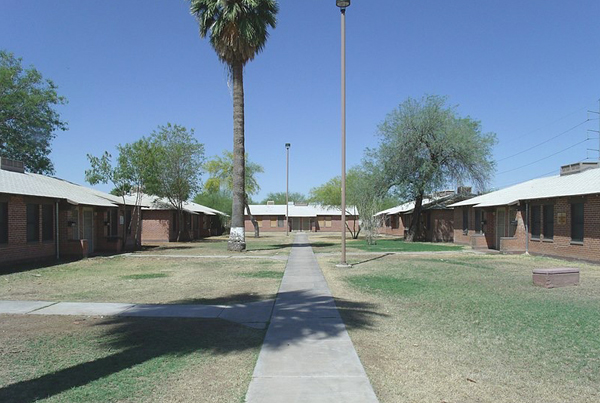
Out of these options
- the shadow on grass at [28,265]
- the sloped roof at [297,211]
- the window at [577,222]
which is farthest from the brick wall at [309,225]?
the window at [577,222]

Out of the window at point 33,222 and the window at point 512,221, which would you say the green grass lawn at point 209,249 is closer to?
the window at point 33,222

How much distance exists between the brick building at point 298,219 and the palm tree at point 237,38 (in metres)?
42.7

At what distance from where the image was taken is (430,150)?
3291 centimetres

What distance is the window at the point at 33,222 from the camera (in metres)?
17.5

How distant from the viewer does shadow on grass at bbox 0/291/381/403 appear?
4.74 metres

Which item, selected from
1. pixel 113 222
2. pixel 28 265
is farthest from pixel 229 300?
pixel 113 222

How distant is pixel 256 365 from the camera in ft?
17.7

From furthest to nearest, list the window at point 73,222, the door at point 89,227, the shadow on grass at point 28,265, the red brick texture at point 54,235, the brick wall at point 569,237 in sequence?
the door at point 89,227 → the window at point 73,222 → the brick wall at point 569,237 → the red brick texture at point 54,235 → the shadow on grass at point 28,265

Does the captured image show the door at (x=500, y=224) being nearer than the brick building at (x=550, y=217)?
No

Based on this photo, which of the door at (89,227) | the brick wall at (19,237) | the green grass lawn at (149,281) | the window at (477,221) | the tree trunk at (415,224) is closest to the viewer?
the green grass lawn at (149,281)

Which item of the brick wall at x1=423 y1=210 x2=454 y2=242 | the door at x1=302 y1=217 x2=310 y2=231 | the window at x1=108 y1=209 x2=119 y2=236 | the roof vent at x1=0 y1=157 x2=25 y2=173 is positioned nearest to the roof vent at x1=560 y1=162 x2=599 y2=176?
the brick wall at x1=423 y1=210 x2=454 y2=242

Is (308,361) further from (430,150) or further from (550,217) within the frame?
(430,150)

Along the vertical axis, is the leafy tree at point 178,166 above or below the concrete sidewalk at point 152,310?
above

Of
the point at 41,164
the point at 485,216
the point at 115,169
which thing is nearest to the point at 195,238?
the point at 41,164
